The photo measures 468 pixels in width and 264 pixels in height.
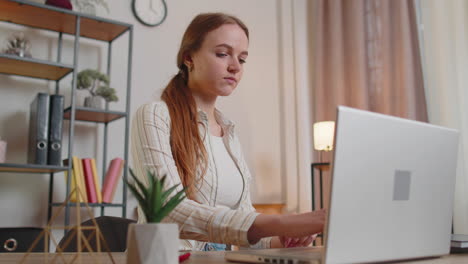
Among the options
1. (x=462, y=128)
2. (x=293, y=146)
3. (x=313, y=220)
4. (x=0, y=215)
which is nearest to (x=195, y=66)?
(x=313, y=220)

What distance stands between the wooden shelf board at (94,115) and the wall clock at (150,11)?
2.25ft

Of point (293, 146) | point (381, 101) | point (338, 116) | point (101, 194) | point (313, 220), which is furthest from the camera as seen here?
point (293, 146)

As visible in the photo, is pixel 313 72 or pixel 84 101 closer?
pixel 84 101

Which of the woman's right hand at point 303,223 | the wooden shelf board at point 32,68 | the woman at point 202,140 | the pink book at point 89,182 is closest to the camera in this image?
the woman's right hand at point 303,223

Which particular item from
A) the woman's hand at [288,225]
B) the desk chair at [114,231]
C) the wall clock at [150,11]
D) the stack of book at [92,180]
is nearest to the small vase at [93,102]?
the stack of book at [92,180]

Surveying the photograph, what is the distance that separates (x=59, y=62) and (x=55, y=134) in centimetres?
39

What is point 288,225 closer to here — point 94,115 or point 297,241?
point 297,241

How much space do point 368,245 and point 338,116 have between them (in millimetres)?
218

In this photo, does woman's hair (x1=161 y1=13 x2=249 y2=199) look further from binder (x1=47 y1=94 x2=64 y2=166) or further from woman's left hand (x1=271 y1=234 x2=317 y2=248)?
binder (x1=47 y1=94 x2=64 y2=166)

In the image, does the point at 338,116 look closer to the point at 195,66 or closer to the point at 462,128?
the point at 195,66

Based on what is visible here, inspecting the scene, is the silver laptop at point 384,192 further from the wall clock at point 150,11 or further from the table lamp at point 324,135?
Result: the wall clock at point 150,11

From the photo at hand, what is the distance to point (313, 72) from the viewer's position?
11.6 feet

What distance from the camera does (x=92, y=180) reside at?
7.68 feet

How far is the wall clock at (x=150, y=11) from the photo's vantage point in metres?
2.87
